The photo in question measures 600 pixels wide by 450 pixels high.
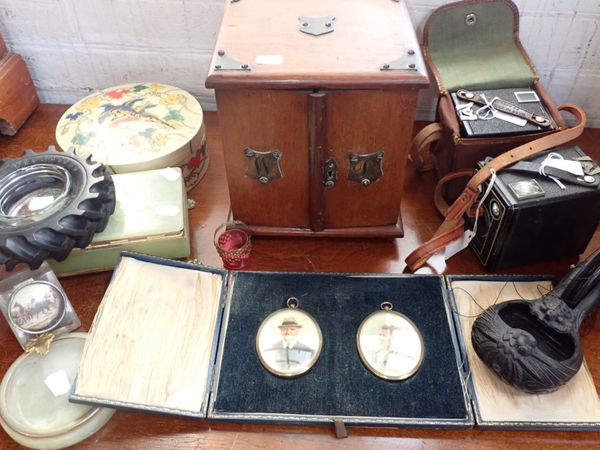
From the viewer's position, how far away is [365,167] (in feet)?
3.36

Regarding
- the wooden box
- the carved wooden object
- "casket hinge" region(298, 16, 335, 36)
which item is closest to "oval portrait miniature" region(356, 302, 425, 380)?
the carved wooden object

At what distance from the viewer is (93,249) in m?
1.02

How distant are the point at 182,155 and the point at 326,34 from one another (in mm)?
416

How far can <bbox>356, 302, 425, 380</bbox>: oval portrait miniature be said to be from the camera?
0.92 metres

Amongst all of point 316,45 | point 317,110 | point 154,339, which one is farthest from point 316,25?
point 154,339

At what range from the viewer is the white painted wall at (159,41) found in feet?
4.24

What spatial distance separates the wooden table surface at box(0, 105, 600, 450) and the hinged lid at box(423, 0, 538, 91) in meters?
0.25

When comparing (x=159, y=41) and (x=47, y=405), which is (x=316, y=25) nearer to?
(x=159, y=41)

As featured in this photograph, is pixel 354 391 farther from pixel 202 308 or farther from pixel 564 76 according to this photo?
pixel 564 76

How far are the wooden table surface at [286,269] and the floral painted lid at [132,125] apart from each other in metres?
0.14

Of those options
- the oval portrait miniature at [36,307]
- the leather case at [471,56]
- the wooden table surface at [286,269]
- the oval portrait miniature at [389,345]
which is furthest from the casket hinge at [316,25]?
the oval portrait miniature at [36,307]

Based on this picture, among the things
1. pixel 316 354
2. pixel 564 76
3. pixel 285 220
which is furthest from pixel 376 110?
pixel 564 76

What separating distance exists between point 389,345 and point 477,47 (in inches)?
30.3

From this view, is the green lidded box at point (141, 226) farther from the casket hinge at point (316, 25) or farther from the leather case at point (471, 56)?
the leather case at point (471, 56)
